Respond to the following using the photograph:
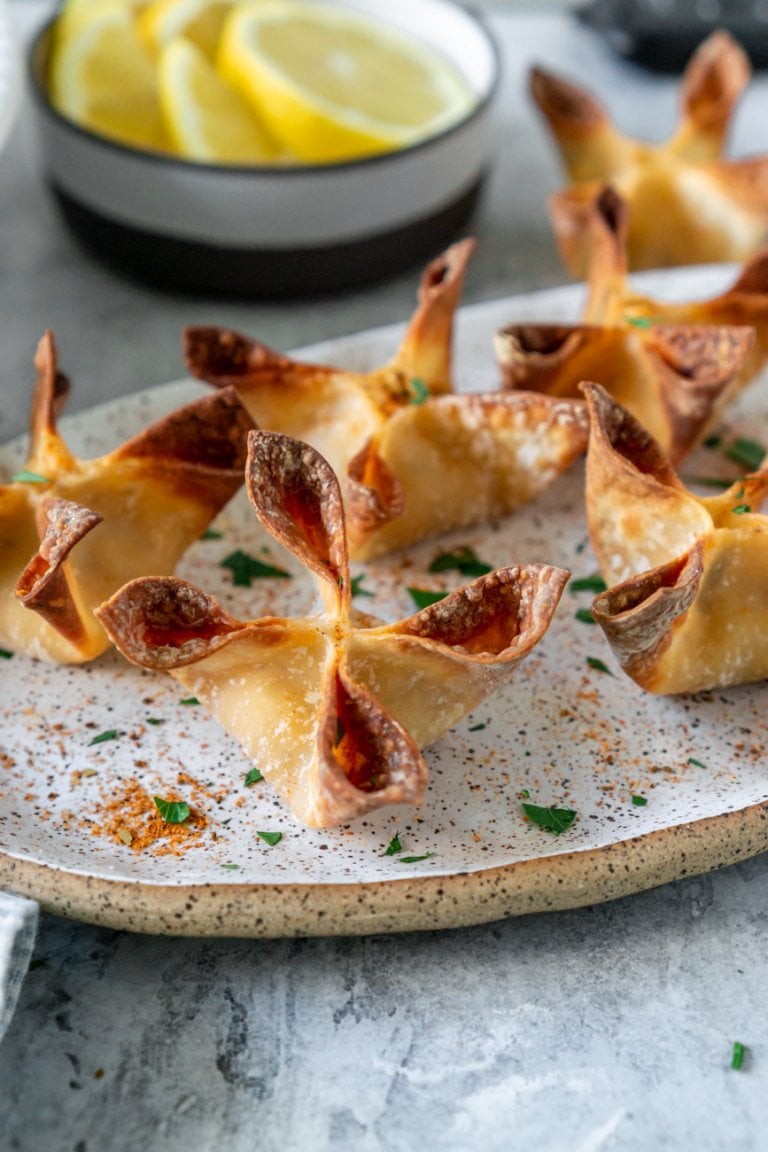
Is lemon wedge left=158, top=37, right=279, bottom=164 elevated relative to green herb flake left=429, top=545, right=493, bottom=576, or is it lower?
elevated

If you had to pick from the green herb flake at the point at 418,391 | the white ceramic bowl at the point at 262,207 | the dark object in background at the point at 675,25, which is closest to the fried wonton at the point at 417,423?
the green herb flake at the point at 418,391

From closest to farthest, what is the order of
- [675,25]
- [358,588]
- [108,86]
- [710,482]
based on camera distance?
[358,588], [710,482], [108,86], [675,25]

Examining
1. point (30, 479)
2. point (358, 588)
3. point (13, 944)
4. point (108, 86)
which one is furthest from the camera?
point (108, 86)

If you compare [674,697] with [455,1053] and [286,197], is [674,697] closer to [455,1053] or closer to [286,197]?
[455,1053]

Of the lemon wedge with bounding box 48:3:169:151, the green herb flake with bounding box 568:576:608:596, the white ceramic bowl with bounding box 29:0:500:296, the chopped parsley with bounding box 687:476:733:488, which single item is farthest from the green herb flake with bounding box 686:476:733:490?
the lemon wedge with bounding box 48:3:169:151

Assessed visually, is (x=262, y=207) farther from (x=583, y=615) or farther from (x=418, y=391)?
(x=583, y=615)

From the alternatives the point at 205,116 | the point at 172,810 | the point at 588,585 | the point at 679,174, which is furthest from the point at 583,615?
the point at 205,116

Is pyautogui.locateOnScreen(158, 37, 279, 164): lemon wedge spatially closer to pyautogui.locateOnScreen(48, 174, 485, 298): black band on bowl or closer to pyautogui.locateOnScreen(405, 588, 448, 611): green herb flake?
pyautogui.locateOnScreen(48, 174, 485, 298): black band on bowl

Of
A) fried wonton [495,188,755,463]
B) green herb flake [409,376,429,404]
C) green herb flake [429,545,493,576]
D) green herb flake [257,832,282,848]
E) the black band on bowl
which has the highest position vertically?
fried wonton [495,188,755,463]
